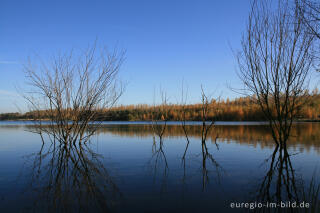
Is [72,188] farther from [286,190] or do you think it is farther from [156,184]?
[286,190]

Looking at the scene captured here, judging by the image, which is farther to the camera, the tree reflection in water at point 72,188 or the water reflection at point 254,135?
the water reflection at point 254,135

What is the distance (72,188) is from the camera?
11.9ft

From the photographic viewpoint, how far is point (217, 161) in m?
5.80

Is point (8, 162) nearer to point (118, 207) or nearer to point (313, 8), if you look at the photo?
point (118, 207)

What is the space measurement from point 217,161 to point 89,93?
196 inches

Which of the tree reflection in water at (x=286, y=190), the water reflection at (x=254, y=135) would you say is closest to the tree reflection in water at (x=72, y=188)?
the tree reflection in water at (x=286, y=190)

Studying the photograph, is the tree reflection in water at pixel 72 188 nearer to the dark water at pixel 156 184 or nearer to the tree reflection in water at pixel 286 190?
the dark water at pixel 156 184

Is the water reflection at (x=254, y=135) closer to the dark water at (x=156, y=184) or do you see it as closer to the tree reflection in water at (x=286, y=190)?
the dark water at (x=156, y=184)

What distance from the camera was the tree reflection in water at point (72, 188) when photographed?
113 inches

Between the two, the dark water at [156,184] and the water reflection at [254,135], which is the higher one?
the water reflection at [254,135]

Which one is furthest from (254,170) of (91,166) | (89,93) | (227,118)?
(227,118)

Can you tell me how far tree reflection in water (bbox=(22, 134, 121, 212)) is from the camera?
2.88 m

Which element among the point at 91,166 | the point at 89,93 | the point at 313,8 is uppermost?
the point at 313,8

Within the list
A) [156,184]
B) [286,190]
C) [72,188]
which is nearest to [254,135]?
[286,190]
